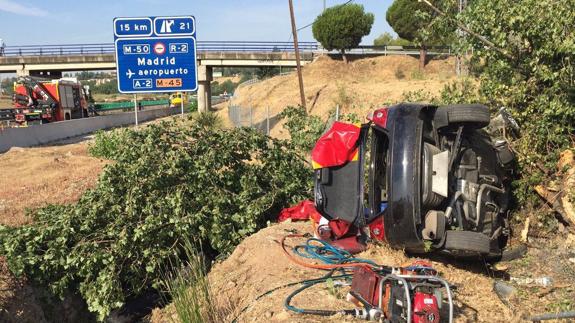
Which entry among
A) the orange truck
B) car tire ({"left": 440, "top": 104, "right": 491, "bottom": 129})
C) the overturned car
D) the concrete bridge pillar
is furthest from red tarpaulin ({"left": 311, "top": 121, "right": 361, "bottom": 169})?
the concrete bridge pillar

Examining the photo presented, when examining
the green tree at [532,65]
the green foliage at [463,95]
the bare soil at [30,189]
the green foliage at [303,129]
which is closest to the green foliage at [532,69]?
the green tree at [532,65]

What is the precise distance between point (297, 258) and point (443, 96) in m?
3.99

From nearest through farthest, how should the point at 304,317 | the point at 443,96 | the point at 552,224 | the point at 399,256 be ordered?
the point at 304,317 < the point at 399,256 < the point at 552,224 < the point at 443,96

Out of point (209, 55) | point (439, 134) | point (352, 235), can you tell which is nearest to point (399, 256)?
point (352, 235)

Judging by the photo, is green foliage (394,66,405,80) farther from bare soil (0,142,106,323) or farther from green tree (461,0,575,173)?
green tree (461,0,575,173)

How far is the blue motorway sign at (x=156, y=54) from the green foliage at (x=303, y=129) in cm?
471

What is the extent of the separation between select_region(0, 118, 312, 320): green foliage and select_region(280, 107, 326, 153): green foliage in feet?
5.42

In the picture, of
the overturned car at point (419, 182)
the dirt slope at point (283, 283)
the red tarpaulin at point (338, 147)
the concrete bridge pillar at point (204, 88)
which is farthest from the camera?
the concrete bridge pillar at point (204, 88)

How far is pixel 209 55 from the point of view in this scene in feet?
165

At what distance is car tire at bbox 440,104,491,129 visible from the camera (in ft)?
16.1

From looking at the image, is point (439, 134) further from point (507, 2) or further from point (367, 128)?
point (507, 2)

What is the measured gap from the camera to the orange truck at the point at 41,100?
31766 millimetres

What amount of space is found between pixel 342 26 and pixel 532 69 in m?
40.9

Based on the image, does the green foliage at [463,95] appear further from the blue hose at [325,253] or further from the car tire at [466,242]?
the blue hose at [325,253]
